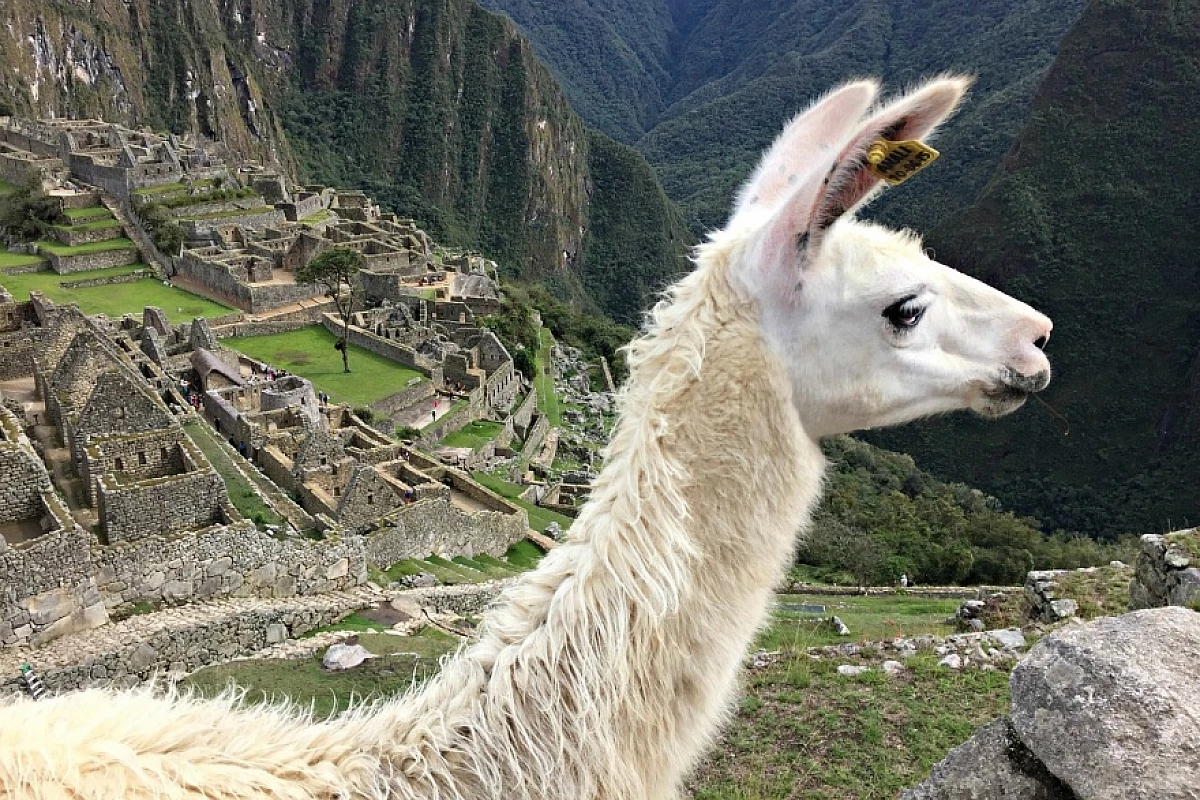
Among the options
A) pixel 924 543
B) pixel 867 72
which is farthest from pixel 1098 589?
pixel 867 72

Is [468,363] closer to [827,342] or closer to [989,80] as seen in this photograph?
[827,342]

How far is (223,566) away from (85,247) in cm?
2624

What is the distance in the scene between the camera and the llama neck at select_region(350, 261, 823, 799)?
1490 millimetres

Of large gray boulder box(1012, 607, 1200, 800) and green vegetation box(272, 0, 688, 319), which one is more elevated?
green vegetation box(272, 0, 688, 319)

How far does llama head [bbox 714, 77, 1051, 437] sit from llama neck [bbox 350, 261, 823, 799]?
0.07 meters

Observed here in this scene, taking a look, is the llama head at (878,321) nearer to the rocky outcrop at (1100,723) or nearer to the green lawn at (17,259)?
the rocky outcrop at (1100,723)

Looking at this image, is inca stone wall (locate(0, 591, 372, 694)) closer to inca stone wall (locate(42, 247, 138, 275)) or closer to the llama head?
the llama head

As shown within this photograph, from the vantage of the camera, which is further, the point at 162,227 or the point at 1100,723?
the point at 162,227

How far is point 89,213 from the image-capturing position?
31.6 m

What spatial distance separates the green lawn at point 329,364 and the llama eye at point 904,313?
747 inches

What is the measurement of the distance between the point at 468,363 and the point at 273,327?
6408 mm

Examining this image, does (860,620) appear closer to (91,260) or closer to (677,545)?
(677,545)

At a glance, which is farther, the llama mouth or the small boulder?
the small boulder

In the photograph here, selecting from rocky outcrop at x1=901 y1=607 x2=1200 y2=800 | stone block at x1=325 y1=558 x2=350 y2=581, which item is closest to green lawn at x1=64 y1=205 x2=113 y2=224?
stone block at x1=325 y1=558 x2=350 y2=581
